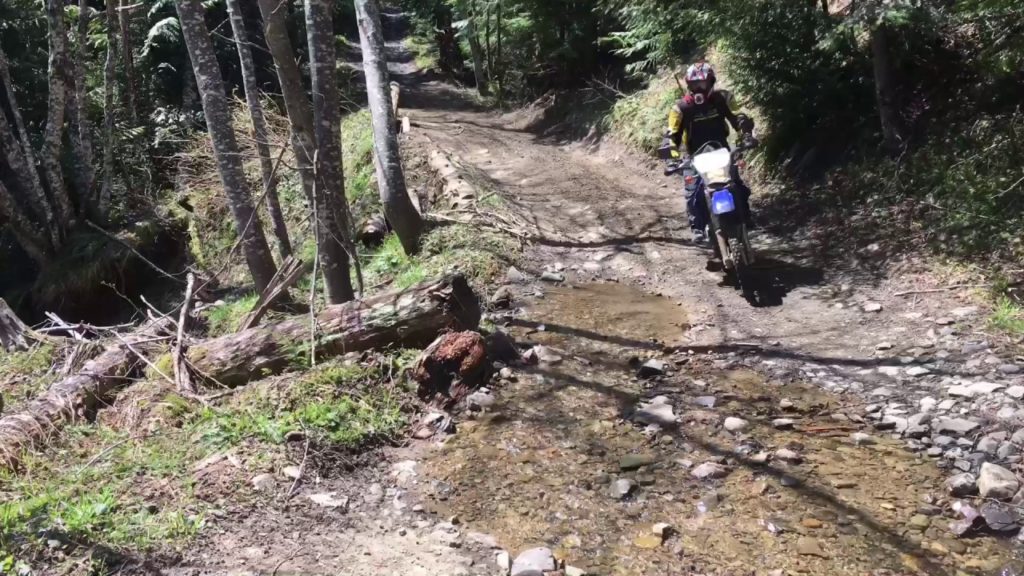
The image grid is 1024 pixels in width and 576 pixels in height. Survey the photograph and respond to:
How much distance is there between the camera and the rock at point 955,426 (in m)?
4.10

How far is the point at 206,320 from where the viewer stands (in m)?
10.1

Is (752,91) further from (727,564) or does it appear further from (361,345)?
(727,564)

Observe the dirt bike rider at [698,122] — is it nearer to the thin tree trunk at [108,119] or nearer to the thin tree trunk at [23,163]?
the thin tree trunk at [108,119]

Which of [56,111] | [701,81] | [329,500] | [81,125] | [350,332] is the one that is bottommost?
[329,500]

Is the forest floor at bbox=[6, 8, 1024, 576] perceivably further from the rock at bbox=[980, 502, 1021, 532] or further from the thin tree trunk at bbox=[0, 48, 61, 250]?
the thin tree trunk at bbox=[0, 48, 61, 250]

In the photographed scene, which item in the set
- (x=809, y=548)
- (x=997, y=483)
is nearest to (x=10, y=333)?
(x=809, y=548)

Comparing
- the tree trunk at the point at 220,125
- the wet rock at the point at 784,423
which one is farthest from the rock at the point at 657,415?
the tree trunk at the point at 220,125

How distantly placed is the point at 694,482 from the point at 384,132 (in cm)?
578

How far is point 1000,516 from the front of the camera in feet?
11.1

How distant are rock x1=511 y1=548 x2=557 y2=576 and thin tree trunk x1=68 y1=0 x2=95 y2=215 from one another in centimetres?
1367

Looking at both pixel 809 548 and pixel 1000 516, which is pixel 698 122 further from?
pixel 809 548

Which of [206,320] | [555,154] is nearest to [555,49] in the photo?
[555,154]

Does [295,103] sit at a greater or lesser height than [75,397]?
greater

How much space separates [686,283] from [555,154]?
858 cm
